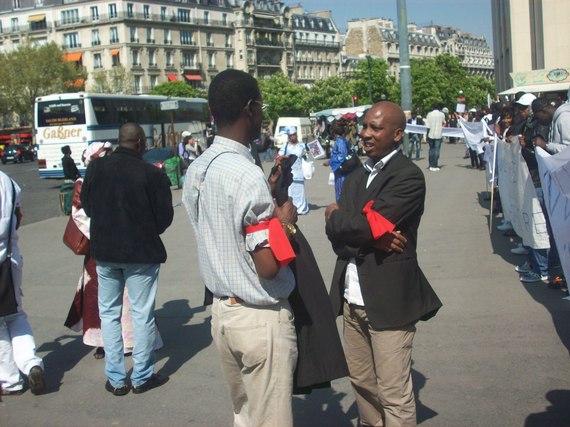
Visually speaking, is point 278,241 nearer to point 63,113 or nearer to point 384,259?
point 384,259

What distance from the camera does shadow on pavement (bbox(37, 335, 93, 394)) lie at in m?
5.90

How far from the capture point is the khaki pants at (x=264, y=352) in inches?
120

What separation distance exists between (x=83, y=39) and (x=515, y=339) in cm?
9868

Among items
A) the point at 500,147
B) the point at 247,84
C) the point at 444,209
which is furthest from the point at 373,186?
the point at 444,209

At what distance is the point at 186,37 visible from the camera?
103812 mm

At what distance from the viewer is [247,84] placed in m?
3.08

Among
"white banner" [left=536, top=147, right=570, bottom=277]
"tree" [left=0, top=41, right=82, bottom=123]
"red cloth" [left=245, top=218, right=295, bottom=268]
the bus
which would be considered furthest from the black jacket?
"tree" [left=0, top=41, right=82, bottom=123]

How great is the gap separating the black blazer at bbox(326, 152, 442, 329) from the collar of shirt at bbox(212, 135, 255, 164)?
0.66m

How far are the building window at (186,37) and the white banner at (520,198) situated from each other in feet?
315

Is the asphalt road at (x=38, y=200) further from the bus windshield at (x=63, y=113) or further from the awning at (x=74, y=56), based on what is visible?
the awning at (x=74, y=56)

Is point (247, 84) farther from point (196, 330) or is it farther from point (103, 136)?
point (103, 136)

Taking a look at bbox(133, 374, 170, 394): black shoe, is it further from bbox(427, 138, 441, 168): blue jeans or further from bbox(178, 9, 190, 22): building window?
bbox(178, 9, 190, 22): building window

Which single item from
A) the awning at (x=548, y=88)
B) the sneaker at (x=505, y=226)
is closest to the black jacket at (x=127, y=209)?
the sneaker at (x=505, y=226)

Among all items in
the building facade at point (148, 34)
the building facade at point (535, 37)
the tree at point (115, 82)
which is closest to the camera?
the building facade at point (535, 37)
